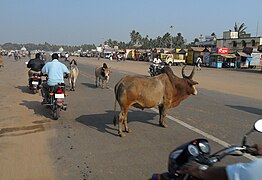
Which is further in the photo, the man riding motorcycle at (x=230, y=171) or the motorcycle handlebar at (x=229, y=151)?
the motorcycle handlebar at (x=229, y=151)

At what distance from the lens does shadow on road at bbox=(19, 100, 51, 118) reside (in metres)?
9.47

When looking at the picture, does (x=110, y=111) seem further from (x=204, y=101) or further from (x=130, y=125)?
(x=204, y=101)

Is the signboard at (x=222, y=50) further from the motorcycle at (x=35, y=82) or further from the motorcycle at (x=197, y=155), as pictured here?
the motorcycle at (x=197, y=155)

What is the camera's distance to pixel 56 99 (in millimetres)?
8586

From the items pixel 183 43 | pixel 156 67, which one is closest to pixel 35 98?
pixel 156 67

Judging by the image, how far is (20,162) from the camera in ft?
17.4

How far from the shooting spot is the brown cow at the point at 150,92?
686cm

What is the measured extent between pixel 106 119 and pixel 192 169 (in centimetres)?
634

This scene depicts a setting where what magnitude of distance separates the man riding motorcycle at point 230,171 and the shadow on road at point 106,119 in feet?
15.8

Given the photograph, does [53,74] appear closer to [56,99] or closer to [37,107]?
[56,99]

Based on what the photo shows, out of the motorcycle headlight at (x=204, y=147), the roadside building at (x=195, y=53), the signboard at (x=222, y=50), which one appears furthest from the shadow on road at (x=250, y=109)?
the roadside building at (x=195, y=53)

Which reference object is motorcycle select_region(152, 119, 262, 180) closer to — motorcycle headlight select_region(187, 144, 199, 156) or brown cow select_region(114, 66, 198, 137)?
motorcycle headlight select_region(187, 144, 199, 156)

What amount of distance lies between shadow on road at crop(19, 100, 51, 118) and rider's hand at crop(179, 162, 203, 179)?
7205 millimetres

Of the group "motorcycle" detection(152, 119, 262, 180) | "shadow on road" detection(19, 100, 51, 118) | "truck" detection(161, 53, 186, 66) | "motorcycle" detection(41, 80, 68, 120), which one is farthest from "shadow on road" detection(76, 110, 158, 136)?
"truck" detection(161, 53, 186, 66)
